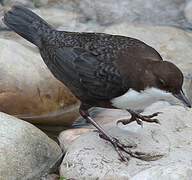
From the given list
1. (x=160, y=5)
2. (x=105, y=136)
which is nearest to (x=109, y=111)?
(x=105, y=136)

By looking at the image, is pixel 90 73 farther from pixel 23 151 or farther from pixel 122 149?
pixel 23 151

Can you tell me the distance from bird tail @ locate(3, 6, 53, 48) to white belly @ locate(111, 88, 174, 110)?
1198 mm

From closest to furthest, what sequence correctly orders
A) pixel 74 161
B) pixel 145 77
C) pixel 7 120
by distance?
pixel 145 77, pixel 74 161, pixel 7 120

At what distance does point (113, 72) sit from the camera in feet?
13.3

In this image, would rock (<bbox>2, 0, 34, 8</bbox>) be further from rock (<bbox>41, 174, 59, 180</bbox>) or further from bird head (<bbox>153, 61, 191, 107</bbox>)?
bird head (<bbox>153, 61, 191, 107</bbox>)

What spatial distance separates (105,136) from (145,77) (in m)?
0.75

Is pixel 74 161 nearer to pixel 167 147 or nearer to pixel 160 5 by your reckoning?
pixel 167 147

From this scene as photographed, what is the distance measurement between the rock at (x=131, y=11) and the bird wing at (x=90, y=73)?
12.2ft

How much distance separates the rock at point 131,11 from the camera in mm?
8078

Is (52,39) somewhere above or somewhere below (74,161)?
above

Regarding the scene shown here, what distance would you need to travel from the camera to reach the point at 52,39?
4648 millimetres

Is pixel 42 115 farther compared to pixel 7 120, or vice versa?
pixel 42 115

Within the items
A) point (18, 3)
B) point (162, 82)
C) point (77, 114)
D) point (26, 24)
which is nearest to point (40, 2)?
point (18, 3)

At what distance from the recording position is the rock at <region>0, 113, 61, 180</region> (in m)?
4.10
